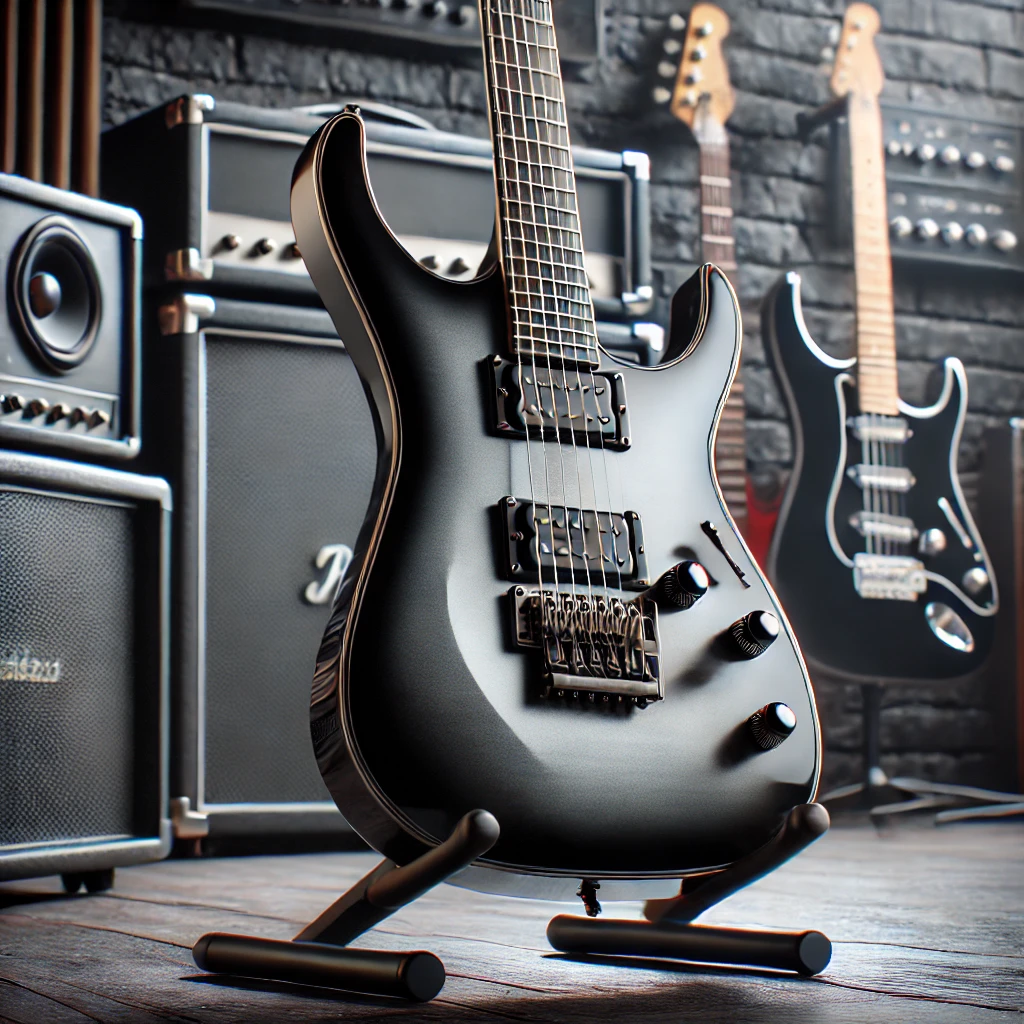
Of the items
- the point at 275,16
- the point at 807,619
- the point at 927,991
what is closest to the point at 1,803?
the point at 927,991

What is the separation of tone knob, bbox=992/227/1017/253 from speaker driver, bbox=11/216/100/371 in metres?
2.04

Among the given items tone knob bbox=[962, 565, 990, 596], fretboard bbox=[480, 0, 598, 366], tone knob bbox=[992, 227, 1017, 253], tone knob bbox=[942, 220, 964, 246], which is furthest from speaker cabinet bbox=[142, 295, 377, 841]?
tone knob bbox=[992, 227, 1017, 253]

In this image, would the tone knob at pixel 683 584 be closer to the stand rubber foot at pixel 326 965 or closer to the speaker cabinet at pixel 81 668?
the stand rubber foot at pixel 326 965

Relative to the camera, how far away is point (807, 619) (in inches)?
91.1

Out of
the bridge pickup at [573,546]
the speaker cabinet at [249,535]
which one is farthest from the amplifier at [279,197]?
the bridge pickup at [573,546]

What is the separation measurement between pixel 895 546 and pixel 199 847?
1.26 m

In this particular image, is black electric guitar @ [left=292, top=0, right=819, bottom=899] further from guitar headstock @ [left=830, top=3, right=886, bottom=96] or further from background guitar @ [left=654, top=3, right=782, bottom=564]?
guitar headstock @ [left=830, top=3, right=886, bottom=96]

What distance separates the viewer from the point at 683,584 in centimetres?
99

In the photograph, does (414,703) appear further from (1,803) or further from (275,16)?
(275,16)

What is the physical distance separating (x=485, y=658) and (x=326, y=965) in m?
0.23

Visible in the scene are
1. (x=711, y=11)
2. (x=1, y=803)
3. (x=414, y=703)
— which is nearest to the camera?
(x=414, y=703)

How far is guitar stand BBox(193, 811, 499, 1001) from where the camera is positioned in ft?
2.76

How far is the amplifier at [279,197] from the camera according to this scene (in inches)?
72.7

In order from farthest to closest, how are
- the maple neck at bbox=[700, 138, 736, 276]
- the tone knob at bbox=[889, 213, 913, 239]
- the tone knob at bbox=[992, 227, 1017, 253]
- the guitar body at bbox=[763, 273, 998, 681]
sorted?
the tone knob at bbox=[992, 227, 1017, 253] < the tone knob at bbox=[889, 213, 913, 239] < the maple neck at bbox=[700, 138, 736, 276] < the guitar body at bbox=[763, 273, 998, 681]
